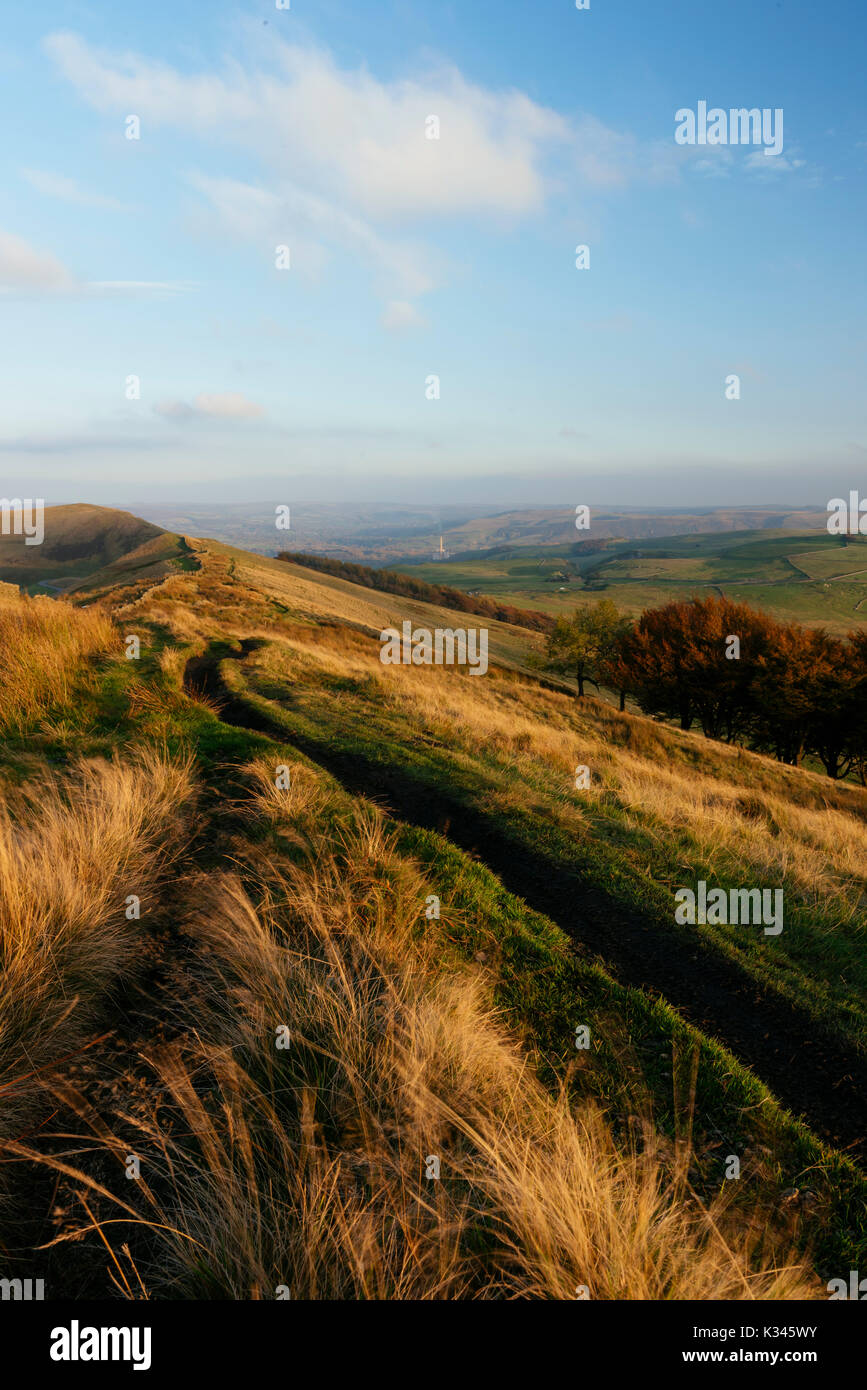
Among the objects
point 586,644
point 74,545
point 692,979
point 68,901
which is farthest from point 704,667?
point 74,545

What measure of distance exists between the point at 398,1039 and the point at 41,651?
10776 millimetres

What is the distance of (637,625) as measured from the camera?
168 feet

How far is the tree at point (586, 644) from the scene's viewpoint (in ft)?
162

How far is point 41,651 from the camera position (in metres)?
11.4

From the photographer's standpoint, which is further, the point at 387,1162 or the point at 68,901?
the point at 68,901

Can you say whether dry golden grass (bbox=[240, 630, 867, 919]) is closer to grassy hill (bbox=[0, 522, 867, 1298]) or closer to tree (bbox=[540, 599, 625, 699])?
grassy hill (bbox=[0, 522, 867, 1298])

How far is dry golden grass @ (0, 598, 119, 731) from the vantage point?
32.2 feet

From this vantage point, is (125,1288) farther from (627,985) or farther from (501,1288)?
(627,985)

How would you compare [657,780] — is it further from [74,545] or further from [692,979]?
[74,545]

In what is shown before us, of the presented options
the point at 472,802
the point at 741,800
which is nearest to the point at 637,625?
the point at 741,800

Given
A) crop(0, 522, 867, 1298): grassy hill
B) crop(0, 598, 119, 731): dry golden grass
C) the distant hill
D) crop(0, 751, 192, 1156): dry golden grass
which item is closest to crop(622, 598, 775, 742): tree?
crop(0, 522, 867, 1298): grassy hill

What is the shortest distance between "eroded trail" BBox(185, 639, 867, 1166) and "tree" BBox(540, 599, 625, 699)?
41464 millimetres

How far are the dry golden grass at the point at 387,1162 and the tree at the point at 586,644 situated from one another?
4578 cm

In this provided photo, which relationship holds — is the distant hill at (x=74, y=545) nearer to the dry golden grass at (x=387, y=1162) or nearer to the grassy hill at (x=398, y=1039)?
the grassy hill at (x=398, y=1039)
